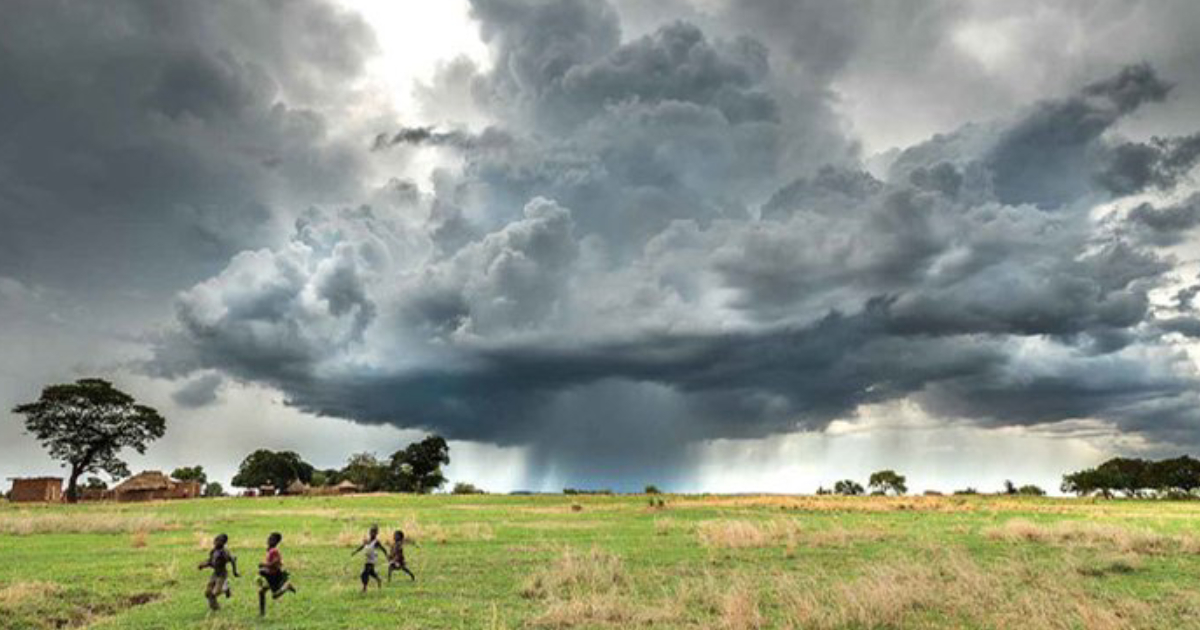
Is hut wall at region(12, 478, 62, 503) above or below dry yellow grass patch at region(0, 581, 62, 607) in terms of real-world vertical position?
above

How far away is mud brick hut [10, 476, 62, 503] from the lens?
4311 inches

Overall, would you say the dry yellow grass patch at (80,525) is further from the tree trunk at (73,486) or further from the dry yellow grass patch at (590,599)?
the tree trunk at (73,486)

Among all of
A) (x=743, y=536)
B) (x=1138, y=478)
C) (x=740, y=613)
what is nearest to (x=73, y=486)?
(x=743, y=536)

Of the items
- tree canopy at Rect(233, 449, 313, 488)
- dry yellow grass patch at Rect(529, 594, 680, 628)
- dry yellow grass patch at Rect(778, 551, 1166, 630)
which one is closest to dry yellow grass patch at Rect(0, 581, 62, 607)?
dry yellow grass patch at Rect(529, 594, 680, 628)

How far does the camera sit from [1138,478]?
504ft

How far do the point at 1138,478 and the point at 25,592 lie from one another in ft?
579

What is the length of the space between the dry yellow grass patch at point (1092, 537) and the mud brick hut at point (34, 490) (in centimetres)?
11490

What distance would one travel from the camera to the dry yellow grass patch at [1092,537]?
1443 inches

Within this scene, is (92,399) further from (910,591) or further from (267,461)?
(910,591)

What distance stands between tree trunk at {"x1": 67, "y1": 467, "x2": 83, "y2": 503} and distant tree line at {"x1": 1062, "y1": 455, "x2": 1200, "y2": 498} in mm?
162116


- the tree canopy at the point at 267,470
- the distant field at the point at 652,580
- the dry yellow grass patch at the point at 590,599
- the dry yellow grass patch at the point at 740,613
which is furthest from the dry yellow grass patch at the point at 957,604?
the tree canopy at the point at 267,470

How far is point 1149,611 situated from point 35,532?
5744 centimetres

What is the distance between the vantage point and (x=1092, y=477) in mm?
158250

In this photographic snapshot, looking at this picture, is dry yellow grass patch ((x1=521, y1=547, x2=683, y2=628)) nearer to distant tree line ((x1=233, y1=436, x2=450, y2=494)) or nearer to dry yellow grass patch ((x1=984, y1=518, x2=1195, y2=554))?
dry yellow grass patch ((x1=984, y1=518, x2=1195, y2=554))
